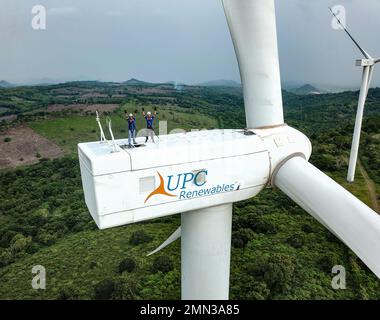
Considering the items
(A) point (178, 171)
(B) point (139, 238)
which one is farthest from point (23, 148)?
(A) point (178, 171)

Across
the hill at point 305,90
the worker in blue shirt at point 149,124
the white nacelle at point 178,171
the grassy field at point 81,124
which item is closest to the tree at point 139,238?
the white nacelle at point 178,171

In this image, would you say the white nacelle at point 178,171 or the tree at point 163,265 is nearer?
the white nacelle at point 178,171

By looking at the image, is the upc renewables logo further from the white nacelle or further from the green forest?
the green forest

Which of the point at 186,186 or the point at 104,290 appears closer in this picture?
the point at 186,186

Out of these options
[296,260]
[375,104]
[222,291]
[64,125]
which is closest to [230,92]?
[375,104]

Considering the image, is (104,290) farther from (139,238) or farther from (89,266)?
(139,238)

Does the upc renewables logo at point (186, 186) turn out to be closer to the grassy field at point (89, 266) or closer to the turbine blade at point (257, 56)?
the turbine blade at point (257, 56)

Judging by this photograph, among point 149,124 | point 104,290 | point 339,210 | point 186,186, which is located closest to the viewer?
point 339,210
